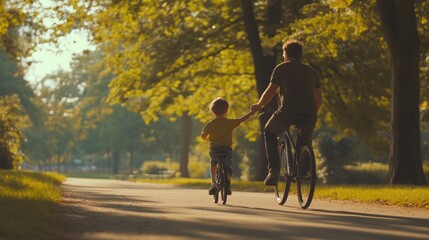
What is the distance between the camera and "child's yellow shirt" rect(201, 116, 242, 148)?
11531mm

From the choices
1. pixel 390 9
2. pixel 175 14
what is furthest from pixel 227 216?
pixel 175 14

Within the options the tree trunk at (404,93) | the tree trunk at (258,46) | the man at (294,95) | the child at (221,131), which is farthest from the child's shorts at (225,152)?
the tree trunk at (258,46)

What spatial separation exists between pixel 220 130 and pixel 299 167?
1.43 meters

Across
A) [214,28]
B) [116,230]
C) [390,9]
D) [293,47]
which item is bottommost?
[116,230]

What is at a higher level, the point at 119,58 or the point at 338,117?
the point at 119,58

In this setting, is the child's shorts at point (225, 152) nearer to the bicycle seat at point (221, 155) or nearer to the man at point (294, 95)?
the bicycle seat at point (221, 155)

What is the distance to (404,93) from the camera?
18.0 meters

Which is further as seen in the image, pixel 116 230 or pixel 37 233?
pixel 116 230

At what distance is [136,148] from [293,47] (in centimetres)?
7805

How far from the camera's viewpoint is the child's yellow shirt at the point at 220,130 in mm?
11531

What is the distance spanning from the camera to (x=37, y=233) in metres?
6.75

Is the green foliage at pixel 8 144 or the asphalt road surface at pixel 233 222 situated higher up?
the green foliage at pixel 8 144

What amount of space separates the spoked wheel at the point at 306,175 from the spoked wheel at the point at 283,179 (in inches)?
10.9

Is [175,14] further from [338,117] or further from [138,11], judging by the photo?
[338,117]
